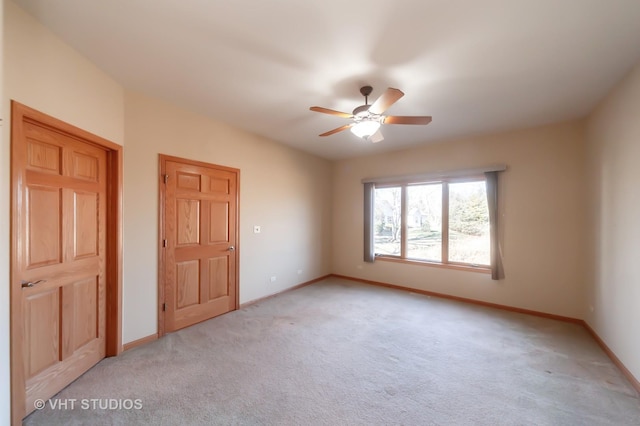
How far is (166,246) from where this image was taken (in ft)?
9.24

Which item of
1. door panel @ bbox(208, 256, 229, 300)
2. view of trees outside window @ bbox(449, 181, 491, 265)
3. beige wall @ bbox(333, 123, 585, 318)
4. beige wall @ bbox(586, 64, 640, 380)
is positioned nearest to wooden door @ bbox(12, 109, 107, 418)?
door panel @ bbox(208, 256, 229, 300)

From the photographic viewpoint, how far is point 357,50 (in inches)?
74.3

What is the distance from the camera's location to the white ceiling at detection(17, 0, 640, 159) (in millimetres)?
1531

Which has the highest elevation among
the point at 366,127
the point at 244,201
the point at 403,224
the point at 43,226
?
the point at 366,127

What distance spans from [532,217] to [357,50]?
11.2ft

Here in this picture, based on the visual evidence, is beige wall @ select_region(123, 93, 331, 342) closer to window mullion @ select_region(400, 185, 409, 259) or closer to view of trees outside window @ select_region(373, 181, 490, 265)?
view of trees outside window @ select_region(373, 181, 490, 265)

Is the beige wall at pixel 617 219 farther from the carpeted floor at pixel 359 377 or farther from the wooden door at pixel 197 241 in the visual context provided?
the wooden door at pixel 197 241

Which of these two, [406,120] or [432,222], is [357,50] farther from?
[432,222]

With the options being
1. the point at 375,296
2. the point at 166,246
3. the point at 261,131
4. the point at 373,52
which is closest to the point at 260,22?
the point at 373,52

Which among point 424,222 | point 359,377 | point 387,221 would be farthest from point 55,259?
point 424,222

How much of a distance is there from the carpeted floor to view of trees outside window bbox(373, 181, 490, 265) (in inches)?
46.5

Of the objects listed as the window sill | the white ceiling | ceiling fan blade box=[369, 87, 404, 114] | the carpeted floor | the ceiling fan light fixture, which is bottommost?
the carpeted floor

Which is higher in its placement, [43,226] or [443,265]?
[43,226]

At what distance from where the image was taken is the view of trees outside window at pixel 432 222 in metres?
A: 3.93
